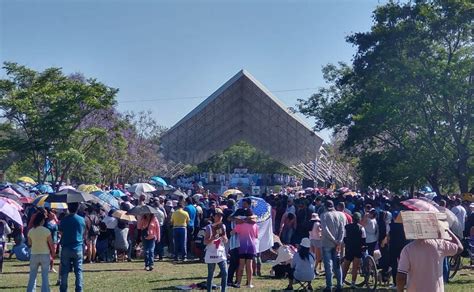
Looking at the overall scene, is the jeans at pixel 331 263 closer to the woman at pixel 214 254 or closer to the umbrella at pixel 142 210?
the woman at pixel 214 254

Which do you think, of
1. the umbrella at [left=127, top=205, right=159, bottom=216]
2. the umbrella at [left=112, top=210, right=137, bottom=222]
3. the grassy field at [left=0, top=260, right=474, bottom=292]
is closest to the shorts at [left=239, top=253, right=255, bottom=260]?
Result: the grassy field at [left=0, top=260, right=474, bottom=292]

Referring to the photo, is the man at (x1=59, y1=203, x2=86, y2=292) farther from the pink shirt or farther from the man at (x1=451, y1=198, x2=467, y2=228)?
the man at (x1=451, y1=198, x2=467, y2=228)

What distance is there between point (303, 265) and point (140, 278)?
12.8 ft

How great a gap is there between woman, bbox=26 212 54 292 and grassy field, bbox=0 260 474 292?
6.48 feet

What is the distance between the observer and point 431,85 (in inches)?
1034

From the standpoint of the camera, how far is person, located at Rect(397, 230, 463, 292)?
712 cm

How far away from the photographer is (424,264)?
281 inches

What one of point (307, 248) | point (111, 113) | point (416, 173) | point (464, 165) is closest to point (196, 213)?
point (307, 248)

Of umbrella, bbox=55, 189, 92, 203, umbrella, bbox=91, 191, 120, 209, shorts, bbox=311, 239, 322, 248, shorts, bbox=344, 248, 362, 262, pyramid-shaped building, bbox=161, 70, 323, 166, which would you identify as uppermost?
pyramid-shaped building, bbox=161, 70, 323, 166

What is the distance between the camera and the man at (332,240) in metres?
12.7

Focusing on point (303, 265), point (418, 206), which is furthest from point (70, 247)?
point (418, 206)

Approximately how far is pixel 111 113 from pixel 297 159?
81.4 ft

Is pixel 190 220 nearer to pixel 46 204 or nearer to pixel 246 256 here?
pixel 46 204

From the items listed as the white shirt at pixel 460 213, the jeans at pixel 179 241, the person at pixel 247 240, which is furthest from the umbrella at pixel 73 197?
the white shirt at pixel 460 213
